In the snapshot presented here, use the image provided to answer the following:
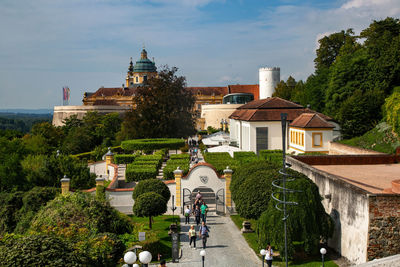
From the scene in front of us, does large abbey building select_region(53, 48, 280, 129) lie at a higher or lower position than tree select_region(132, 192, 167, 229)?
higher

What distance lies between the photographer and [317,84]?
52.3 meters

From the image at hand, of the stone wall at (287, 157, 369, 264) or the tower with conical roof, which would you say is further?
the tower with conical roof

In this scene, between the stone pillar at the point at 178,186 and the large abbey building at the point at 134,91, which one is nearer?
the stone pillar at the point at 178,186

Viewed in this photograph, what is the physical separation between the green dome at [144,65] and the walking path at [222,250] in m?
110

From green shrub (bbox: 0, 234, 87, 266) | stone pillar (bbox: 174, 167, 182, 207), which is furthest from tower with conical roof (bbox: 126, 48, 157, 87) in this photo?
green shrub (bbox: 0, 234, 87, 266)

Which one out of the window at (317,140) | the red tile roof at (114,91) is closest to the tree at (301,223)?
the window at (317,140)

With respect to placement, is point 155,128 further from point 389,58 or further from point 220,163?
point 389,58

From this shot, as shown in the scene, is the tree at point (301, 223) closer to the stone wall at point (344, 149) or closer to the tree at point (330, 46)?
the stone wall at point (344, 149)

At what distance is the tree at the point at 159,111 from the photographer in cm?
4688

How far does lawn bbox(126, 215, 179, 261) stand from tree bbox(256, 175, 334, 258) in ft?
13.7

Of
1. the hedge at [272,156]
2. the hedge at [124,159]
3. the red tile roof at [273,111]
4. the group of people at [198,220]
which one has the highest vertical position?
the red tile roof at [273,111]

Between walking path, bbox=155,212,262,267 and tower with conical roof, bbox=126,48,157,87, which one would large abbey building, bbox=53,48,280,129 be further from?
walking path, bbox=155,212,262,267

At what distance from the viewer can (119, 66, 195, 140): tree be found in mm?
46875

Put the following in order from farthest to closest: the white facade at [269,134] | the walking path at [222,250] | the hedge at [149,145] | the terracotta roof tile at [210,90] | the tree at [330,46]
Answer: the terracotta roof tile at [210,90]
the tree at [330,46]
the hedge at [149,145]
the white facade at [269,134]
the walking path at [222,250]
